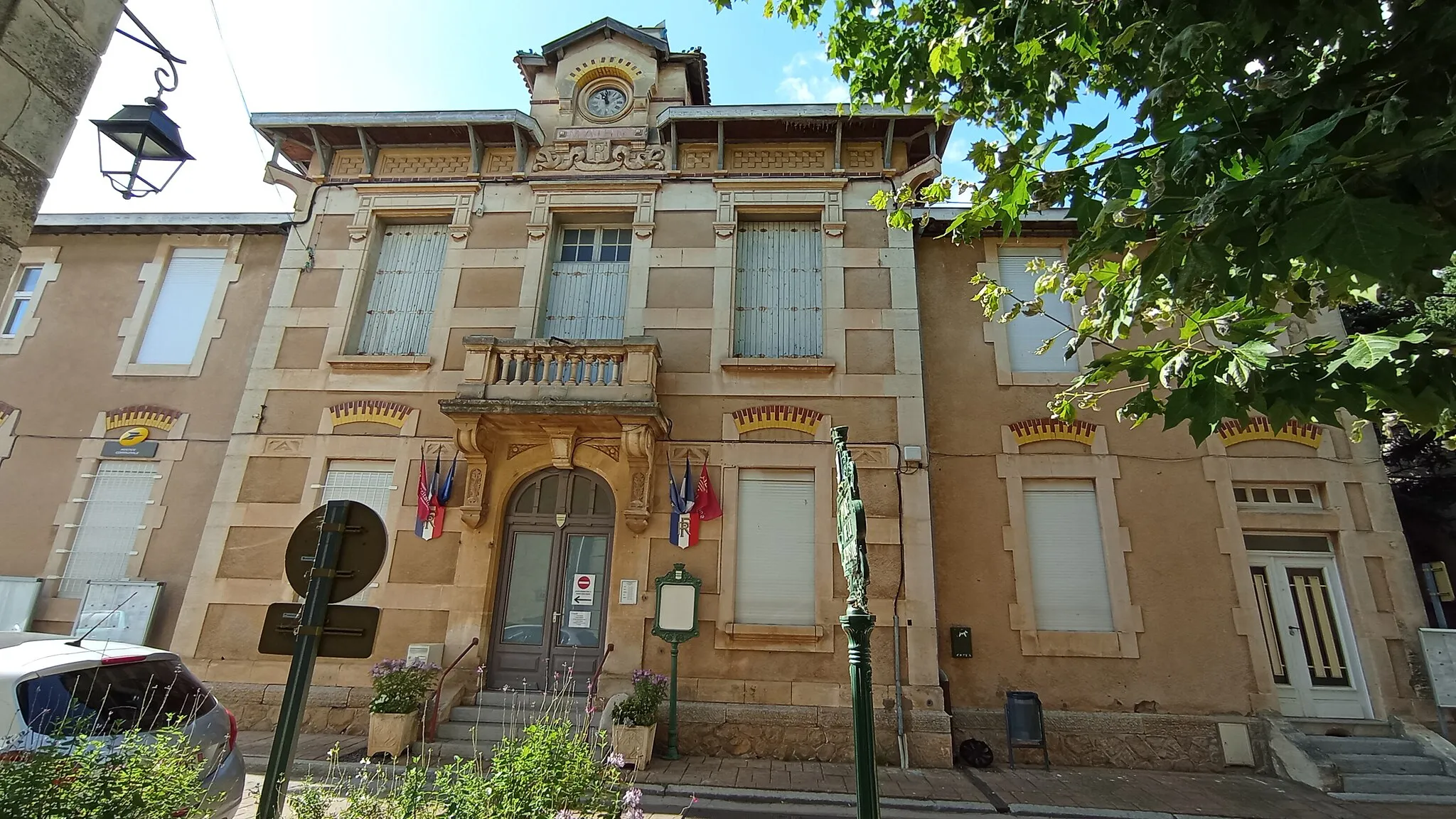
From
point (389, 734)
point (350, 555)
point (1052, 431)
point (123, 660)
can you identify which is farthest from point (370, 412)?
point (1052, 431)

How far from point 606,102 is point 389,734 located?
30.4 feet

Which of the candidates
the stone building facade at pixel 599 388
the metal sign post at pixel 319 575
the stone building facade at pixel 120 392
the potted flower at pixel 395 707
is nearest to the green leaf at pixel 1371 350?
the metal sign post at pixel 319 575

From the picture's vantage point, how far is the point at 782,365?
8938 mm

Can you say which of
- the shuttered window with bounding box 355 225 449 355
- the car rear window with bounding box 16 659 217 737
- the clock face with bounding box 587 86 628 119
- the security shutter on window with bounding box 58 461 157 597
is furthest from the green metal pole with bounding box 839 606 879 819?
the security shutter on window with bounding box 58 461 157 597

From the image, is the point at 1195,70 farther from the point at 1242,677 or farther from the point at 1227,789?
the point at 1242,677

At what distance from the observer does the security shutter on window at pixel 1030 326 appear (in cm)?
929

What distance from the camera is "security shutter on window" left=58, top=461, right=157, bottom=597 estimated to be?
28.8 feet

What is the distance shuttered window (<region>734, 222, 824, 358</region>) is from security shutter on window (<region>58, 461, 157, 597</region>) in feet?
27.3

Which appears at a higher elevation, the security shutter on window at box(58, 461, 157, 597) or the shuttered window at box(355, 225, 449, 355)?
the shuttered window at box(355, 225, 449, 355)

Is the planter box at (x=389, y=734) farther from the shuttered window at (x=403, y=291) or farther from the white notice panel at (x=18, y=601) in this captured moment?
the white notice panel at (x=18, y=601)

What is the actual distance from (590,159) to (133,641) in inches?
342

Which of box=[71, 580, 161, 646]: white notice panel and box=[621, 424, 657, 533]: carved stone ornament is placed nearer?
box=[621, 424, 657, 533]: carved stone ornament

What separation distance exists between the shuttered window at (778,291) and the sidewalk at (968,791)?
5.03m

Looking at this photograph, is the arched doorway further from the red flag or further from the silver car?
the silver car
